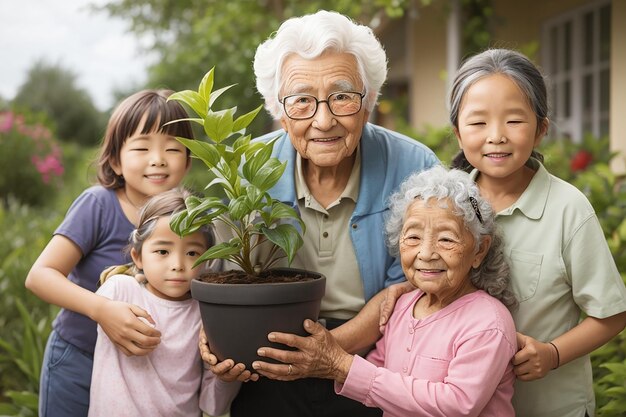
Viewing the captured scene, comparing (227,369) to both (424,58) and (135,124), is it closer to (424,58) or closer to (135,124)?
(135,124)

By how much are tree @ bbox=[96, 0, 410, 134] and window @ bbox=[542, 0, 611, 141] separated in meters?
1.96

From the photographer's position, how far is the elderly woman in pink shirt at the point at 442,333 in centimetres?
189

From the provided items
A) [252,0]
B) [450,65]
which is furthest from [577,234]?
[252,0]

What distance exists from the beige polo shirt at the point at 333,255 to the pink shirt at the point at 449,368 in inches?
12.2

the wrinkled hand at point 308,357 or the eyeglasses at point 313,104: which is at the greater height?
the eyeglasses at point 313,104

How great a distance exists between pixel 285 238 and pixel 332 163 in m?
0.35

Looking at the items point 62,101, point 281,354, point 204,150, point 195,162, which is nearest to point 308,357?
point 281,354

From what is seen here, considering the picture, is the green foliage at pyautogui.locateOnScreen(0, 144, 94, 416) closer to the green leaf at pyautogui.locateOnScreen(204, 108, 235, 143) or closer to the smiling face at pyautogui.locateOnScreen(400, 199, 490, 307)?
the green leaf at pyautogui.locateOnScreen(204, 108, 235, 143)

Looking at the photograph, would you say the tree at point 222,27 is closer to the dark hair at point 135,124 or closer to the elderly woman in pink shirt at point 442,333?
the dark hair at point 135,124

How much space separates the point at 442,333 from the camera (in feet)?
6.56

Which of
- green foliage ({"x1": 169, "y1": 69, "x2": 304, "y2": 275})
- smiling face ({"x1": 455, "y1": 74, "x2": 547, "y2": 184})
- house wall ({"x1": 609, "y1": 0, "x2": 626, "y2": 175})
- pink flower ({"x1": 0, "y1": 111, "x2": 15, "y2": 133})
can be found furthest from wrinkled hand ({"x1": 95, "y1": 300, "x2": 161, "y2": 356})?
pink flower ({"x1": 0, "y1": 111, "x2": 15, "y2": 133})

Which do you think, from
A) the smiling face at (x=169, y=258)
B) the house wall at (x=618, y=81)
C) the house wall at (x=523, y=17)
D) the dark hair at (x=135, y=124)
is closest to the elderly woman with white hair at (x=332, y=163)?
the smiling face at (x=169, y=258)

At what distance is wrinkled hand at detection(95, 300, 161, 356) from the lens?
2.14 m

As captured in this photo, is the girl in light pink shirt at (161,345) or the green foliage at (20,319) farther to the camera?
the green foliage at (20,319)
